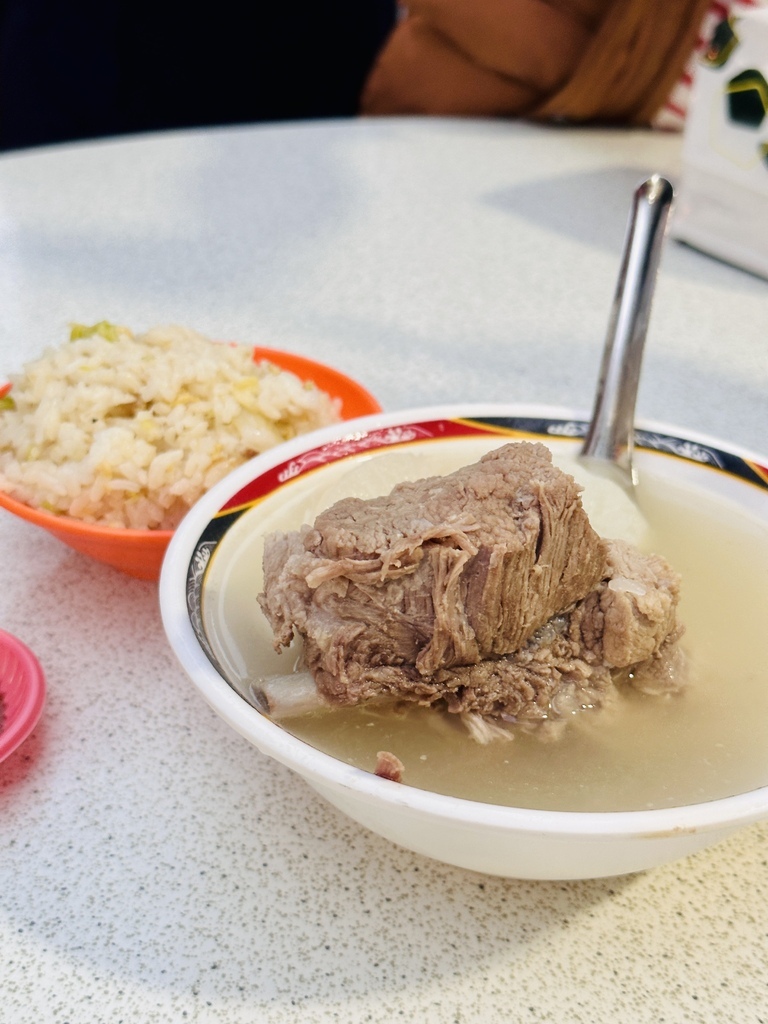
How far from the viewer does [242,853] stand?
791 millimetres

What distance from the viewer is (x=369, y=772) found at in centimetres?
65

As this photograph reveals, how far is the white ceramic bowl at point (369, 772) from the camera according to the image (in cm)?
59

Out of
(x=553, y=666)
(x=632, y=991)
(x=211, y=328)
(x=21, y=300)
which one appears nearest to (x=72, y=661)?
(x=553, y=666)

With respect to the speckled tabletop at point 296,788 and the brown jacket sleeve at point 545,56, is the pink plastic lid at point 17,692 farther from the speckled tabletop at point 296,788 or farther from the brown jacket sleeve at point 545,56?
the brown jacket sleeve at point 545,56

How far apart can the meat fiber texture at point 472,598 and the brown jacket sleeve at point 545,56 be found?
2344 millimetres

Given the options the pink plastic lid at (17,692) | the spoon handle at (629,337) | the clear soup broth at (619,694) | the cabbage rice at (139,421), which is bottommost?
the pink plastic lid at (17,692)

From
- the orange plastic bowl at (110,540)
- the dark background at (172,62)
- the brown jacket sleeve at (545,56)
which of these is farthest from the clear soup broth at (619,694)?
the dark background at (172,62)

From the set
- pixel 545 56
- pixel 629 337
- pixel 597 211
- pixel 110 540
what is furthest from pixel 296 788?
pixel 545 56

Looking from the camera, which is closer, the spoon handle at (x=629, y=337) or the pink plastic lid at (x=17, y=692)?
the pink plastic lid at (x=17, y=692)

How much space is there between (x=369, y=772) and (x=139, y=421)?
2.06 feet

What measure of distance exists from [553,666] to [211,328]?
1198mm

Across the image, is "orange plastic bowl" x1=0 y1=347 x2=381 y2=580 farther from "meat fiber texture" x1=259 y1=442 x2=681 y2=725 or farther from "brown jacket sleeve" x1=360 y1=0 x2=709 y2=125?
"brown jacket sleeve" x1=360 y1=0 x2=709 y2=125

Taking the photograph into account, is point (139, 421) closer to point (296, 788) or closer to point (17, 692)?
point (17, 692)

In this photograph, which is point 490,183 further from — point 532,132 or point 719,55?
point 719,55
